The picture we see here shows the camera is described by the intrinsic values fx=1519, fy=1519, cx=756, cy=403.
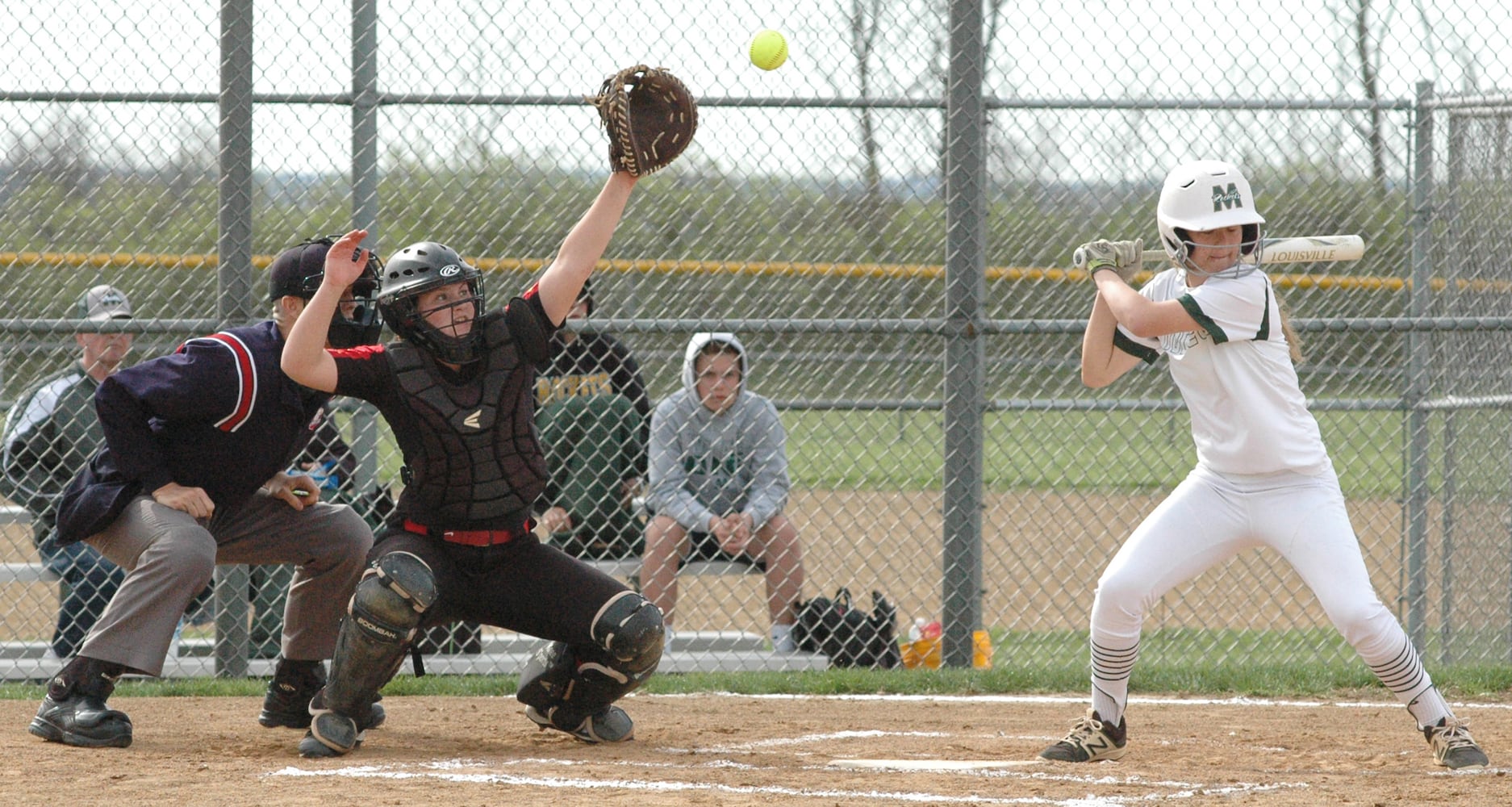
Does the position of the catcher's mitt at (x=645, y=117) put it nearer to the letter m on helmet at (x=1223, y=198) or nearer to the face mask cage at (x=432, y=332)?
the face mask cage at (x=432, y=332)

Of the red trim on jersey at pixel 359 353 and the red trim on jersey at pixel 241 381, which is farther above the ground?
the red trim on jersey at pixel 359 353

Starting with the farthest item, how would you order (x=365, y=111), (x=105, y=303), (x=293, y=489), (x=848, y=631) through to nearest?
(x=848, y=631) → (x=105, y=303) → (x=365, y=111) → (x=293, y=489)

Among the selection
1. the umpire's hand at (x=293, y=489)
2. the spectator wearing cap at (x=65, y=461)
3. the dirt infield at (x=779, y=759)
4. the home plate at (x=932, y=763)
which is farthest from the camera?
the spectator wearing cap at (x=65, y=461)

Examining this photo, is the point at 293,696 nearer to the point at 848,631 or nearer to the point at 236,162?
the point at 236,162

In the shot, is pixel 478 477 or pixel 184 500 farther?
pixel 184 500

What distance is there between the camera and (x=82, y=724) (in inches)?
150

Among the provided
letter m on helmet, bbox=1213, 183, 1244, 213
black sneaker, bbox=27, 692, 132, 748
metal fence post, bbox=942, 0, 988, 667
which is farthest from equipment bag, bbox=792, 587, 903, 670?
black sneaker, bbox=27, 692, 132, 748

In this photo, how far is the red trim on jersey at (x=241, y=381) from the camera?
153 inches

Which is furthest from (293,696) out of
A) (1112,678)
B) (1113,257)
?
(1113,257)

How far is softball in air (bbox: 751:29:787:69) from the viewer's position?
5.38 m

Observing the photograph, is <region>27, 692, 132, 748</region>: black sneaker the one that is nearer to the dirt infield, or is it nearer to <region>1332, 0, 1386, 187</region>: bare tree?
the dirt infield

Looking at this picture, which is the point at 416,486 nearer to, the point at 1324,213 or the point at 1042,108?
the point at 1042,108

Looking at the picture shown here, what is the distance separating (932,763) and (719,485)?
2208 millimetres

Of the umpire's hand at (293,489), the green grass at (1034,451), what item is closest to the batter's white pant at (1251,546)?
the umpire's hand at (293,489)
